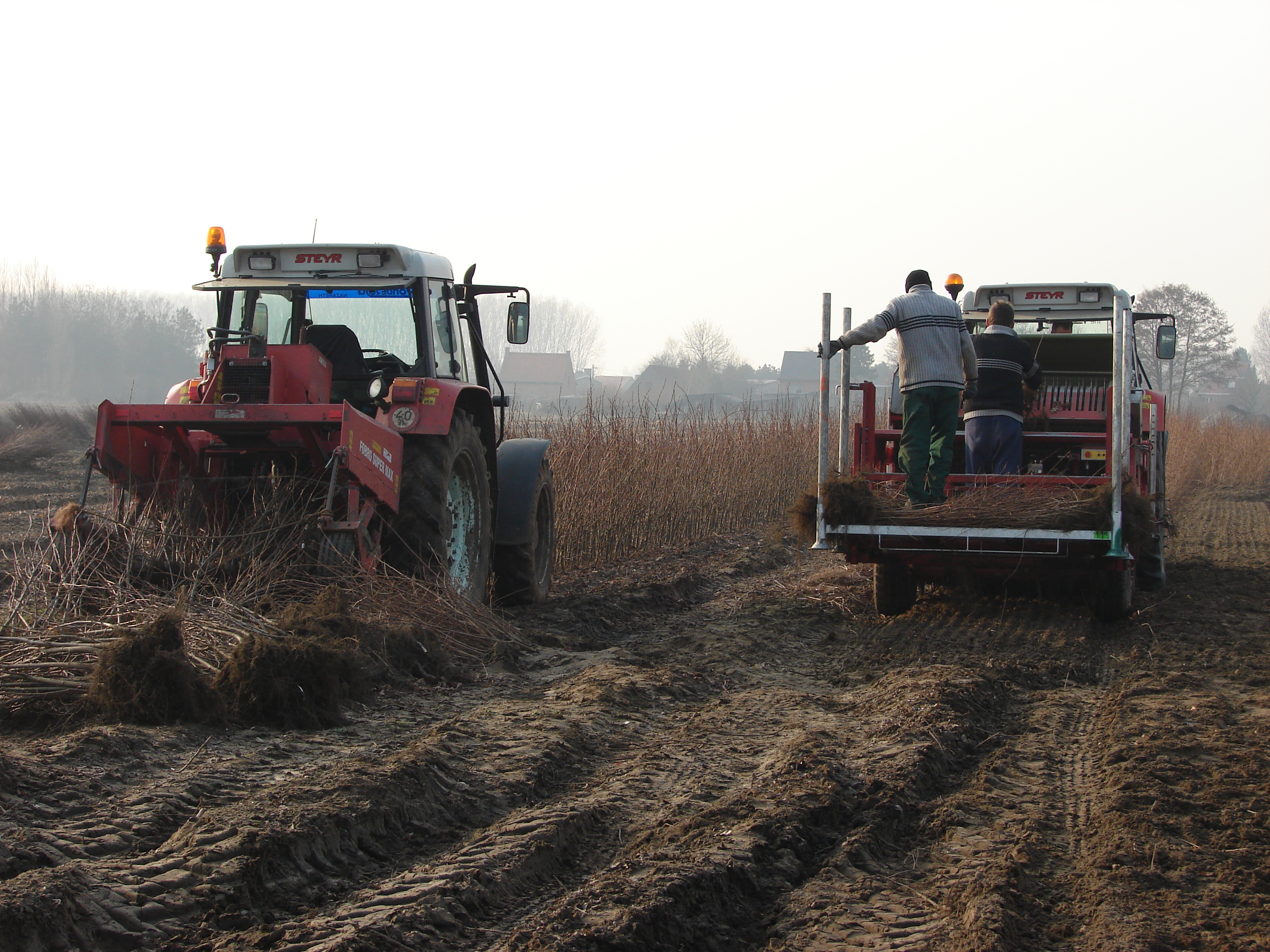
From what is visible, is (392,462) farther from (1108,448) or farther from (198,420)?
(1108,448)

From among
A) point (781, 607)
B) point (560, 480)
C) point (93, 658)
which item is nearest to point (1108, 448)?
point (781, 607)

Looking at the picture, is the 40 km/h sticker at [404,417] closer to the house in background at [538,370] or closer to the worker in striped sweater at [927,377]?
the worker in striped sweater at [927,377]

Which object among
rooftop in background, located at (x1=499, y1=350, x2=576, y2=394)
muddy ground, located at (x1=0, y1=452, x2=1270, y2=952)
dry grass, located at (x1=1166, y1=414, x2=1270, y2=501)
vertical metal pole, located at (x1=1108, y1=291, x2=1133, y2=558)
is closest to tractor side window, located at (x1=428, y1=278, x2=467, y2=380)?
muddy ground, located at (x1=0, y1=452, x2=1270, y2=952)

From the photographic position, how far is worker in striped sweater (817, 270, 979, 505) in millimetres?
6992

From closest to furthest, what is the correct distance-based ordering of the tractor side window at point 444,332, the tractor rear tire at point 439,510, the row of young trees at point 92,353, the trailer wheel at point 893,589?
the tractor rear tire at point 439,510 → the tractor side window at point 444,332 → the trailer wheel at point 893,589 → the row of young trees at point 92,353

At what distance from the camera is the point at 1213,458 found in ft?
76.6

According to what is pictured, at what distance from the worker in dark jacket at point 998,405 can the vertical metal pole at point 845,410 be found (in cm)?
86

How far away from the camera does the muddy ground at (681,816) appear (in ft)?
9.02

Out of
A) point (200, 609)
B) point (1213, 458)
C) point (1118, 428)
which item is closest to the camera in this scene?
point (200, 609)

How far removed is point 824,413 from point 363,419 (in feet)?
9.56

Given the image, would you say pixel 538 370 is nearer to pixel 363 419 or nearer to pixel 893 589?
pixel 893 589

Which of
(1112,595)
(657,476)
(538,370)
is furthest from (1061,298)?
(538,370)

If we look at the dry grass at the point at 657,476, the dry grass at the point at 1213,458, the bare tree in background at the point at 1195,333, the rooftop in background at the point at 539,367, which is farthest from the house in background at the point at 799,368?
the dry grass at the point at 657,476

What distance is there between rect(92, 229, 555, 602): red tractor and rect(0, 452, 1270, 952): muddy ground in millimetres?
1142
